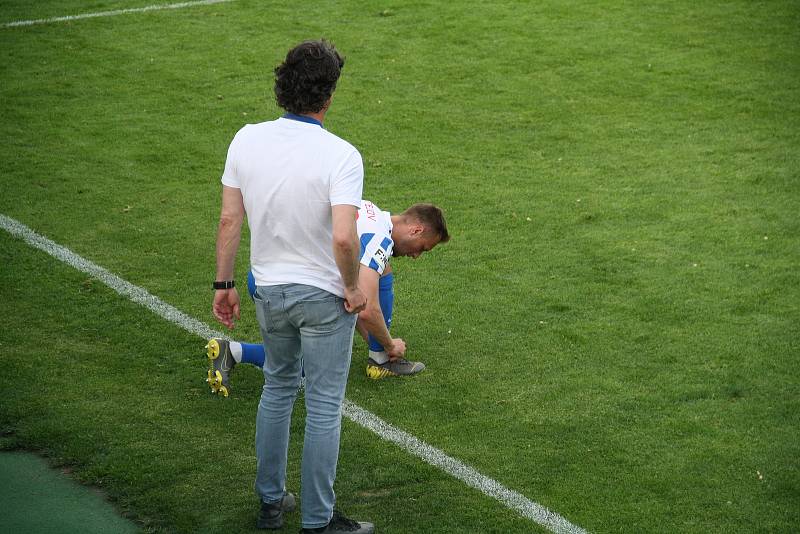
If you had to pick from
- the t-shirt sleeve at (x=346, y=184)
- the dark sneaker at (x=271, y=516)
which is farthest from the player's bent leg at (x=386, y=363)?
the t-shirt sleeve at (x=346, y=184)

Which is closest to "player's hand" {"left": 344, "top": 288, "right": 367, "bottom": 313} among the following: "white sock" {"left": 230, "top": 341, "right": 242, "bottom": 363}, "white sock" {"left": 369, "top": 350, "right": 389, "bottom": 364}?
"white sock" {"left": 230, "top": 341, "right": 242, "bottom": 363}

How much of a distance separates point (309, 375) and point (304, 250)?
21.9 inches

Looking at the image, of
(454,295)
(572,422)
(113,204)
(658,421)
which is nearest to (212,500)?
(572,422)

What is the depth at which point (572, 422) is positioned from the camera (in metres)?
6.10

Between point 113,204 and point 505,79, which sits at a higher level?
point 505,79

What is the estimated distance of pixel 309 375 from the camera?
4637mm

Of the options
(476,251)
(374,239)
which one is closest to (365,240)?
(374,239)

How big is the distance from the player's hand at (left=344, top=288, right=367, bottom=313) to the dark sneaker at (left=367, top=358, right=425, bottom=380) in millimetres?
2145

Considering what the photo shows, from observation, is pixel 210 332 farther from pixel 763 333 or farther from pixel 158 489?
pixel 763 333

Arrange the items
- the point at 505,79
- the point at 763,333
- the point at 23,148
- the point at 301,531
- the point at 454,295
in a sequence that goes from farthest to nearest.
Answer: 1. the point at 505,79
2. the point at 23,148
3. the point at 454,295
4. the point at 763,333
5. the point at 301,531

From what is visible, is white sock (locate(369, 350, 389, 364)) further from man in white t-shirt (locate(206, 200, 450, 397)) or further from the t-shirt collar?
the t-shirt collar

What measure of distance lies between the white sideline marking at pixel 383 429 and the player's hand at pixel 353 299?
1.46 meters

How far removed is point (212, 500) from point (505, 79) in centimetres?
816

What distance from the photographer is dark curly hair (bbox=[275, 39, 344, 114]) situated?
4.37 meters
